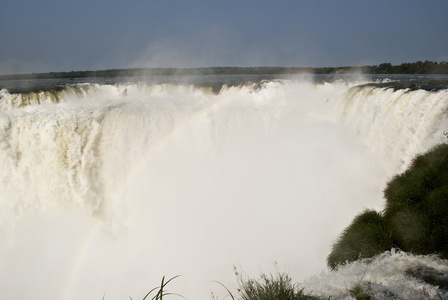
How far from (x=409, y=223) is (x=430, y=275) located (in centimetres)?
145

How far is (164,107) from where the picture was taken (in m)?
14.5

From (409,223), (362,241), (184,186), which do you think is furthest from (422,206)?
(184,186)

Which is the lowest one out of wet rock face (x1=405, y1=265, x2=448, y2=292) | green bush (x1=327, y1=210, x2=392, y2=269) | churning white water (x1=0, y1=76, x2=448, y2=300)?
wet rock face (x1=405, y1=265, x2=448, y2=292)

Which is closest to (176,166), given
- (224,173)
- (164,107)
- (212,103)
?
(224,173)

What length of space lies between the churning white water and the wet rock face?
14.0ft

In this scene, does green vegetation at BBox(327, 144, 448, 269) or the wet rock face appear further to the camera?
green vegetation at BBox(327, 144, 448, 269)

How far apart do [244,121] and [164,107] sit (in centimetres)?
318

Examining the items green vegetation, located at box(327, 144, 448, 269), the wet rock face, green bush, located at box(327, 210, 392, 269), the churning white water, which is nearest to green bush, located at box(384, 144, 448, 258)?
green vegetation, located at box(327, 144, 448, 269)

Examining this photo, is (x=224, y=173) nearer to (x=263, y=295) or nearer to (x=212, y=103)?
(x=212, y=103)

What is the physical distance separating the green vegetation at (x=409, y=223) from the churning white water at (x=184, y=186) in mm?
2247

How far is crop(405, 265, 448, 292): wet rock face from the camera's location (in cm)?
466

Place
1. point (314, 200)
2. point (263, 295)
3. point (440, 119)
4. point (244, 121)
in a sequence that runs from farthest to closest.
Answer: point (244, 121), point (314, 200), point (440, 119), point (263, 295)

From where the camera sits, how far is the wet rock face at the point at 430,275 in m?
4.66

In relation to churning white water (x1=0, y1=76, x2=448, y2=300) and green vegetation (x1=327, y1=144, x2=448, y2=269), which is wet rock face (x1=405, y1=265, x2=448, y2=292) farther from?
churning white water (x1=0, y1=76, x2=448, y2=300)
